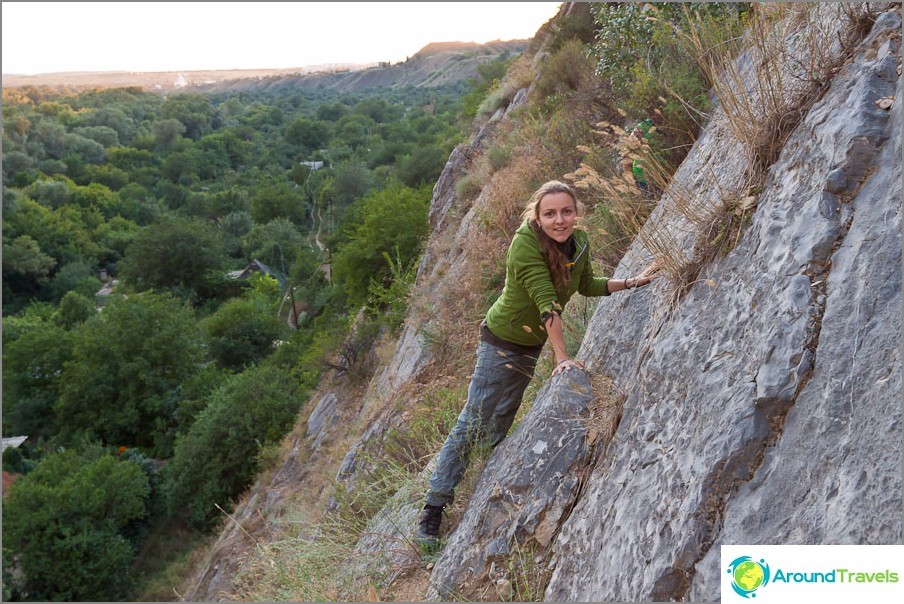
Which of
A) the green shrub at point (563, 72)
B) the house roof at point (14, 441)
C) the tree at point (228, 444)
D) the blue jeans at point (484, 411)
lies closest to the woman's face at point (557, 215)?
the blue jeans at point (484, 411)

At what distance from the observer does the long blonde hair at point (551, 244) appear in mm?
3643

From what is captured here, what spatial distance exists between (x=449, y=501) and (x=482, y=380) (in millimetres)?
880

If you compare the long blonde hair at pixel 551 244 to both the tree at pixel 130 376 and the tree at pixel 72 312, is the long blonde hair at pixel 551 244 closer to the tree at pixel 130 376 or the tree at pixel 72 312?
the tree at pixel 130 376

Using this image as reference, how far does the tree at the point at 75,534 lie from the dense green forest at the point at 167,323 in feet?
0.20

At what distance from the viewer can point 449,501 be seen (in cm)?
433

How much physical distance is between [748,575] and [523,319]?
72.3 inches

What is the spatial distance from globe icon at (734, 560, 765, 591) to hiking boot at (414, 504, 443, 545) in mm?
2214

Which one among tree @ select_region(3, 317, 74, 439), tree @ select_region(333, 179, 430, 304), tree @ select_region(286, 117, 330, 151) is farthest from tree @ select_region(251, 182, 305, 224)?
tree @ select_region(333, 179, 430, 304)

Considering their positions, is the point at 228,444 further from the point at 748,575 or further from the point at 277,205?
the point at 277,205

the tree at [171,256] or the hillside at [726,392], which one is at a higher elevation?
the hillside at [726,392]

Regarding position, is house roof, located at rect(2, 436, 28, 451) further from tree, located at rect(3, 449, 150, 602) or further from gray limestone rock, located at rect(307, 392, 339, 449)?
gray limestone rock, located at rect(307, 392, 339, 449)

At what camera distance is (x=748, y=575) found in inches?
95.5

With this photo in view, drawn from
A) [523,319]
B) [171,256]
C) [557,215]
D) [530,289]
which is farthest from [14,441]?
[557,215]

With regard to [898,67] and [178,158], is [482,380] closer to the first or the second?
[898,67]
